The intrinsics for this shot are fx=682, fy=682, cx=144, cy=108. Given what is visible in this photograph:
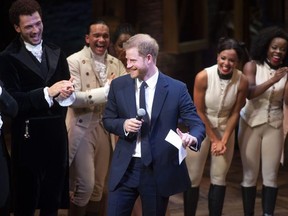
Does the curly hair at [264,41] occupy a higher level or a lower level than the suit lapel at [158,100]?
higher

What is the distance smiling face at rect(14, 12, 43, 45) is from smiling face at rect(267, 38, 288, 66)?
1974mm

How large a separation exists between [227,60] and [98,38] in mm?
976

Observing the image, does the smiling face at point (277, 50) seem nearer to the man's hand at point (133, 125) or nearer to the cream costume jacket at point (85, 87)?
the cream costume jacket at point (85, 87)

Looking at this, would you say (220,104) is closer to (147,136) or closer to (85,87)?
(85,87)

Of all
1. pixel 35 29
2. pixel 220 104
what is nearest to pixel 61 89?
pixel 35 29

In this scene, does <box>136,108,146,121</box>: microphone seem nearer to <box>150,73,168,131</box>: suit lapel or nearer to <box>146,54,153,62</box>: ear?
<box>150,73,168,131</box>: suit lapel

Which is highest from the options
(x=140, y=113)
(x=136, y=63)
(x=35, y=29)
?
(x=35, y=29)

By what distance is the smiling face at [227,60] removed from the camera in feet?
16.6

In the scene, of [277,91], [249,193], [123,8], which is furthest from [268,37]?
[123,8]

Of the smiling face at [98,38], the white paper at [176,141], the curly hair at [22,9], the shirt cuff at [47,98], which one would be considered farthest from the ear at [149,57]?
the smiling face at [98,38]

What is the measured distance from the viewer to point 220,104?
514cm

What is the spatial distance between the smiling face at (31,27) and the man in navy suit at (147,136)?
25.6 inches

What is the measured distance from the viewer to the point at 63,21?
34.0 ft

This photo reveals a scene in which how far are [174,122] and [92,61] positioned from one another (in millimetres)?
1280
